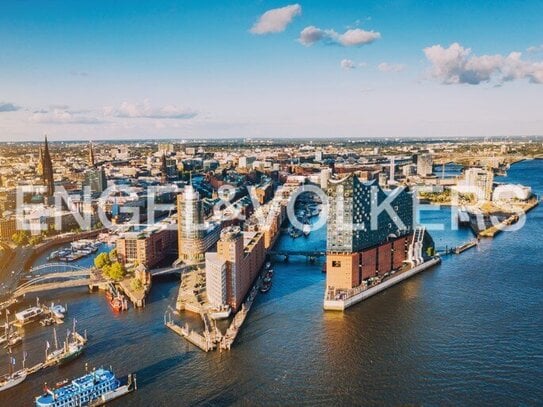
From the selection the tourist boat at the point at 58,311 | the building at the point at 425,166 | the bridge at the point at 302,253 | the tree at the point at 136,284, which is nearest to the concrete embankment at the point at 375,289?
the bridge at the point at 302,253

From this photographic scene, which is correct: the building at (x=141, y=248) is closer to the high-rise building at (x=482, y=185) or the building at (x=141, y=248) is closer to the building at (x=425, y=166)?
the high-rise building at (x=482, y=185)

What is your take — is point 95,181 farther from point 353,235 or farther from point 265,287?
point 353,235

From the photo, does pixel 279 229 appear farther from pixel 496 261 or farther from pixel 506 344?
pixel 506 344

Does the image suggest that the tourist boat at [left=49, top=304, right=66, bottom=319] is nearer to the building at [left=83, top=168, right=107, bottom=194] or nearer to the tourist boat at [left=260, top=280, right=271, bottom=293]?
the tourist boat at [left=260, top=280, right=271, bottom=293]

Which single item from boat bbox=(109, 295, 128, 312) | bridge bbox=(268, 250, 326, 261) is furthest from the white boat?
bridge bbox=(268, 250, 326, 261)

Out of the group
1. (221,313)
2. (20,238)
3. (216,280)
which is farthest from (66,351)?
(20,238)

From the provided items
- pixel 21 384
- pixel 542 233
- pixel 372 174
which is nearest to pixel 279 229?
pixel 542 233

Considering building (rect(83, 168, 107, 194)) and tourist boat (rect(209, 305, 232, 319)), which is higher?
building (rect(83, 168, 107, 194))
